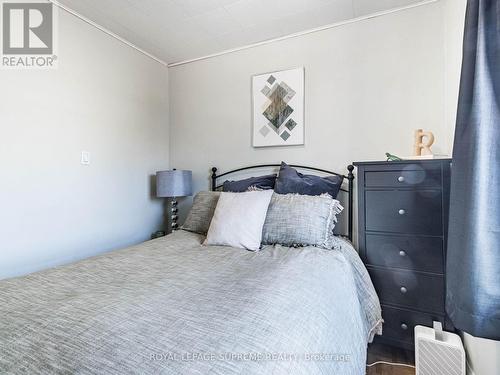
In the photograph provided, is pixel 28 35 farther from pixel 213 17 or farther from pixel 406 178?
pixel 406 178

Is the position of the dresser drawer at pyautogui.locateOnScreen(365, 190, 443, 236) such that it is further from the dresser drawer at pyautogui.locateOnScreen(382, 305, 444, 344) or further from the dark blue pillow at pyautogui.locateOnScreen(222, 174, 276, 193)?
the dark blue pillow at pyautogui.locateOnScreen(222, 174, 276, 193)

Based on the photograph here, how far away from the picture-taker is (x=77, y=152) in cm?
206

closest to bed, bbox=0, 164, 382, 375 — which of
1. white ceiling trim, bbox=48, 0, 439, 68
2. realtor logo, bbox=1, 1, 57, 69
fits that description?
realtor logo, bbox=1, 1, 57, 69

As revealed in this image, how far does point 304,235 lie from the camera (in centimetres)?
166

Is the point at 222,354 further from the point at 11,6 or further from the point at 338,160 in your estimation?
the point at 11,6

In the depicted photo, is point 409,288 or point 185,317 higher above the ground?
point 185,317

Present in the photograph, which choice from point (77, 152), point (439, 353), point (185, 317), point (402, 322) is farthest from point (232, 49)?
point (439, 353)

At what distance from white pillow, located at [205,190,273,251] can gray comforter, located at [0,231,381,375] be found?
0.24 meters

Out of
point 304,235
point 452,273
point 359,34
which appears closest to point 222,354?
point 452,273

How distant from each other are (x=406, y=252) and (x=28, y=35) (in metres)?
2.86

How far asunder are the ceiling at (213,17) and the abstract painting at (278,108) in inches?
14.9

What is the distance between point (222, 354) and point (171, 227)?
233 cm

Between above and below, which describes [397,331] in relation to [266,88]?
below

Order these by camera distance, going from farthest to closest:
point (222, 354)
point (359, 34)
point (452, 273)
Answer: point (359, 34), point (452, 273), point (222, 354)
